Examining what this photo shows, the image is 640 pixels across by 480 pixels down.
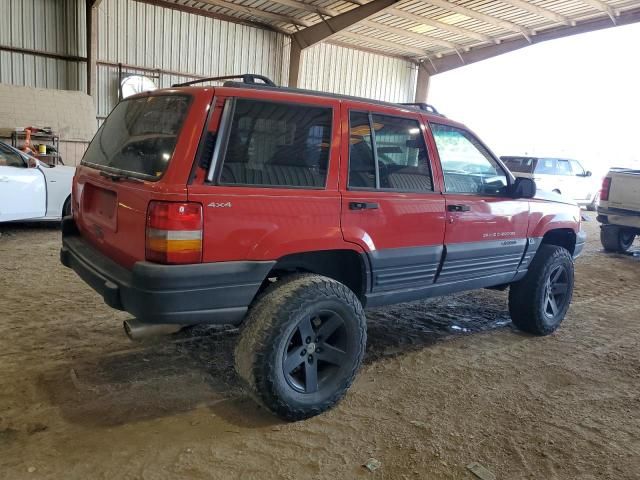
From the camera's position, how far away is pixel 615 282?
7.13m

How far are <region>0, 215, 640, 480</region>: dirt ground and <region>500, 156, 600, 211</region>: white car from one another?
1065cm

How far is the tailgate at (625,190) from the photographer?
8516 mm

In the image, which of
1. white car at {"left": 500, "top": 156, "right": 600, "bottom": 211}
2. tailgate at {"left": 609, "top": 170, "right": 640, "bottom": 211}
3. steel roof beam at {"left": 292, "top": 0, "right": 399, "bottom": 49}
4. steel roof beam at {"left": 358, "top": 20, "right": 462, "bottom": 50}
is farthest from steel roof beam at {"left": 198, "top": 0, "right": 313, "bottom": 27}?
tailgate at {"left": 609, "top": 170, "right": 640, "bottom": 211}

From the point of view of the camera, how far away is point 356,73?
18.3 meters

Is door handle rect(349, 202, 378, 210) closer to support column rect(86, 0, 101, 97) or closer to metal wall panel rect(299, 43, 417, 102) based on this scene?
support column rect(86, 0, 101, 97)

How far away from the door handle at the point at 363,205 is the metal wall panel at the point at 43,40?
12.6 m

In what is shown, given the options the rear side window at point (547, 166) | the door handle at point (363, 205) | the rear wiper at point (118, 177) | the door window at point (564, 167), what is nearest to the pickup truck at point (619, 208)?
the rear side window at point (547, 166)

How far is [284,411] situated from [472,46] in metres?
17.3

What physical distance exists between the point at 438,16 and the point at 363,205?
13.4m

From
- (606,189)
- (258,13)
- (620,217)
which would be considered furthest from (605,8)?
(258,13)

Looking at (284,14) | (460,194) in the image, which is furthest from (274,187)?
(284,14)

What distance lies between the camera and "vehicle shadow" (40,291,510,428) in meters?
2.94

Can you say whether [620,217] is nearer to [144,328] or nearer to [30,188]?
[144,328]

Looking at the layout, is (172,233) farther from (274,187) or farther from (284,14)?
(284,14)
